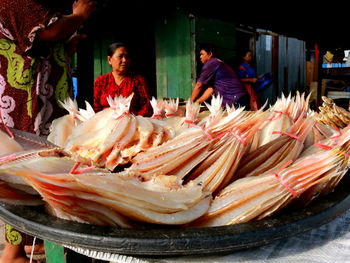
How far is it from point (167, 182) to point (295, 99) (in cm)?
106

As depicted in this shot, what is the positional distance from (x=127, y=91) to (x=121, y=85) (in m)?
0.17

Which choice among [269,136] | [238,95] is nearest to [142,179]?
[269,136]

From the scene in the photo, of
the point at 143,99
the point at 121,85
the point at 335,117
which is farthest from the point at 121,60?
the point at 335,117

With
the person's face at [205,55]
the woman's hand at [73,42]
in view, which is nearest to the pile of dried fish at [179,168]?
the woman's hand at [73,42]

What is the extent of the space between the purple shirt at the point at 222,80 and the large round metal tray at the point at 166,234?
17.6 feet

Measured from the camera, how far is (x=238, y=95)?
21.1ft

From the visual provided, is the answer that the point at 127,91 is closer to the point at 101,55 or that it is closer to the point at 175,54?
the point at 175,54

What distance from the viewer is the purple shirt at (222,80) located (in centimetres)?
637

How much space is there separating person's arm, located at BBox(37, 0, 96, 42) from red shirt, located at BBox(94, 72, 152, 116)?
215 cm

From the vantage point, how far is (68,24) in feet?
8.04

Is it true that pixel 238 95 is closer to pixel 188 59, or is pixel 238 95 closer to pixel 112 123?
pixel 188 59

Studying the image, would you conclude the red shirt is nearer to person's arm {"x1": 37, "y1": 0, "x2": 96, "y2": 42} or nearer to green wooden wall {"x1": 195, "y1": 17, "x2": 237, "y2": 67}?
person's arm {"x1": 37, "y1": 0, "x2": 96, "y2": 42}

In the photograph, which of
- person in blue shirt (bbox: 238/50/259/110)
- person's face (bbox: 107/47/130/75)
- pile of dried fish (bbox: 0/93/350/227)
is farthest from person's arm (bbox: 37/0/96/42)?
person in blue shirt (bbox: 238/50/259/110)

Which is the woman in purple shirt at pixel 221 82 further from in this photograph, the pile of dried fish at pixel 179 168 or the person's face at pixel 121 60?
the pile of dried fish at pixel 179 168
